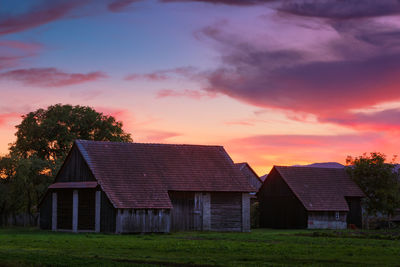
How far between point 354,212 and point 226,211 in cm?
2129

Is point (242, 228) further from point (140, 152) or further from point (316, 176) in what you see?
point (316, 176)

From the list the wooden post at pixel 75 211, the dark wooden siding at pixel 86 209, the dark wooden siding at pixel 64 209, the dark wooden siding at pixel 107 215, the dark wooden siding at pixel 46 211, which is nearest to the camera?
the dark wooden siding at pixel 107 215

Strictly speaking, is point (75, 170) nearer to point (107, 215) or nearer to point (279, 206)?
point (107, 215)

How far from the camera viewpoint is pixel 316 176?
73.4 metres

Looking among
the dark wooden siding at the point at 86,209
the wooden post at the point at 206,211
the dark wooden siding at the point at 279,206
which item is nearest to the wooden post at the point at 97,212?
the dark wooden siding at the point at 86,209

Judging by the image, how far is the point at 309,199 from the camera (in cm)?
6938

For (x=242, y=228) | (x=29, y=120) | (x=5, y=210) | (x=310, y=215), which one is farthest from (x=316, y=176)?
(x=29, y=120)

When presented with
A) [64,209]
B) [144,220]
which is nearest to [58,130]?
[64,209]

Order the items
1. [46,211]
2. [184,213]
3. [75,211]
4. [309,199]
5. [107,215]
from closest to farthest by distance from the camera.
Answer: [107,215]
[75,211]
[184,213]
[46,211]
[309,199]

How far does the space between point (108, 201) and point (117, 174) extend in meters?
2.91

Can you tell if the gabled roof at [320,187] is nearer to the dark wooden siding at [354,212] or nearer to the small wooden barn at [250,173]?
the dark wooden siding at [354,212]

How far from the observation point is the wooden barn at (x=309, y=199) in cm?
6901

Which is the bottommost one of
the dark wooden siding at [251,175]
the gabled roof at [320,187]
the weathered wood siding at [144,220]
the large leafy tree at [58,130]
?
the weathered wood siding at [144,220]

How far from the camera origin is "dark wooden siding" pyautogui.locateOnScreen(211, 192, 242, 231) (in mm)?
58250
